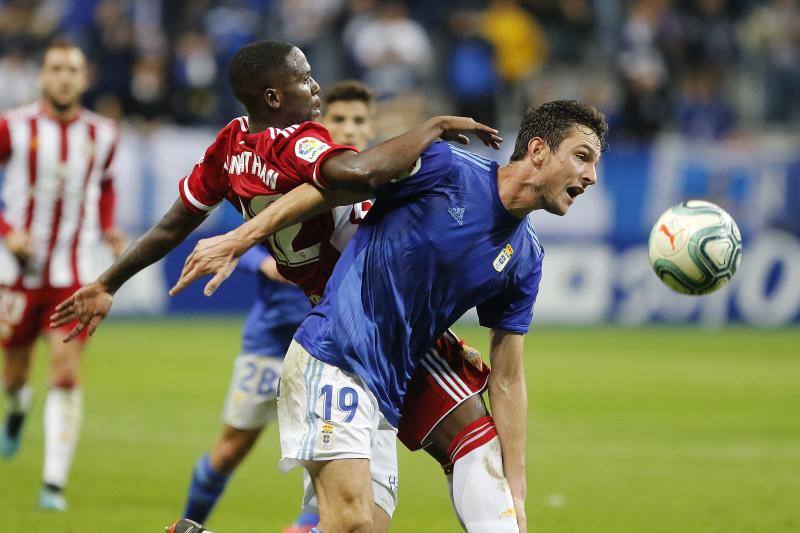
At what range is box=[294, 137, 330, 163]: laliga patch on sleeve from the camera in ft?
15.5

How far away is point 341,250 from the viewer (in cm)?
530

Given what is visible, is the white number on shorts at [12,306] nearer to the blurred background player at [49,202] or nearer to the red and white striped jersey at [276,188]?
the blurred background player at [49,202]

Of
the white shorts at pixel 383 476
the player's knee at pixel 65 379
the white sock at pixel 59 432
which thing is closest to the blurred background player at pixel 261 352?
the white sock at pixel 59 432

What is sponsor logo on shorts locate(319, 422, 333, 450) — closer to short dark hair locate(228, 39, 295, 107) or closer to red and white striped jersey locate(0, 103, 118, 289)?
short dark hair locate(228, 39, 295, 107)

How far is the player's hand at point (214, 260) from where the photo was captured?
446cm

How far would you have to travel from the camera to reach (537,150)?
4996 millimetres

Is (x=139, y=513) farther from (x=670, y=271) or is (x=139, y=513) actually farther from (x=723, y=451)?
(x=723, y=451)

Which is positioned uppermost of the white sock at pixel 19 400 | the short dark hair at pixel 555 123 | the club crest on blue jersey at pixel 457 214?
the short dark hair at pixel 555 123

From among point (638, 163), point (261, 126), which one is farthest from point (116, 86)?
point (261, 126)

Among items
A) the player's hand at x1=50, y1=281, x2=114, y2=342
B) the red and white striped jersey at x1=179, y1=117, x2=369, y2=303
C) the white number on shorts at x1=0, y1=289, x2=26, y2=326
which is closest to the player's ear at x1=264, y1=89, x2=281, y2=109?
the red and white striped jersey at x1=179, y1=117, x2=369, y2=303

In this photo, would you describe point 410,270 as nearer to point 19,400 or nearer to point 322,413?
point 322,413

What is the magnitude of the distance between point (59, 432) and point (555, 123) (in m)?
4.30

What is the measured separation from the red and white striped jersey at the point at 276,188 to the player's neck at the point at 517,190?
631 millimetres

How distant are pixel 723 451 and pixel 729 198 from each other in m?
8.73
